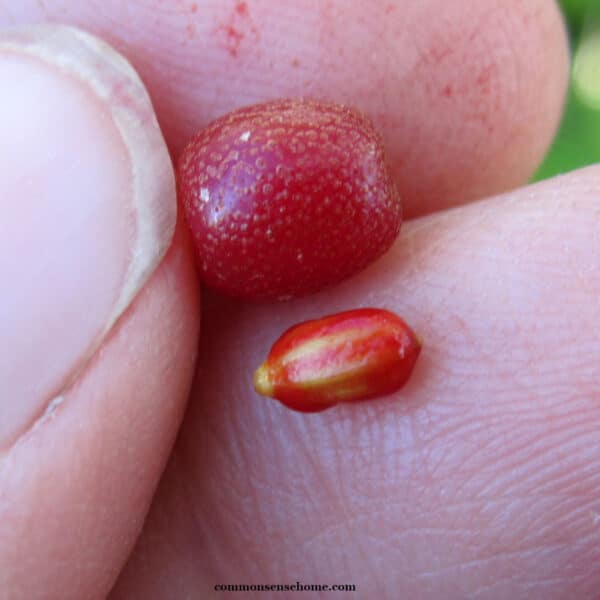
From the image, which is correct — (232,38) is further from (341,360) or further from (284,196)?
(341,360)

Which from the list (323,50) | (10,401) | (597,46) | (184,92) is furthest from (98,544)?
(597,46)

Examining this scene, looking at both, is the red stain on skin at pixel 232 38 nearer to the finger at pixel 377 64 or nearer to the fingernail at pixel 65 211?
the finger at pixel 377 64

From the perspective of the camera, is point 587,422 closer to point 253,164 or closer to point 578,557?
point 578,557

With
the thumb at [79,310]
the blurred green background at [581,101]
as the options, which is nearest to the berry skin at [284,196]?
the thumb at [79,310]

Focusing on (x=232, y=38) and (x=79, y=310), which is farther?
(x=232, y=38)

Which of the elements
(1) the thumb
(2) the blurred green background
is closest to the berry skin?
(1) the thumb

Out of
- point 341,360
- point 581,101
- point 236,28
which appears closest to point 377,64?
point 236,28
